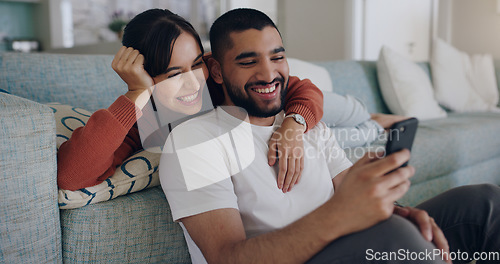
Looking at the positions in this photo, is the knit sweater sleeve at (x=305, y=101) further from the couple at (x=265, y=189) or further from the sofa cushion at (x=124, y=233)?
the sofa cushion at (x=124, y=233)

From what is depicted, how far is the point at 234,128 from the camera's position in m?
0.97

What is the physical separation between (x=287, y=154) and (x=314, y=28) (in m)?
4.04

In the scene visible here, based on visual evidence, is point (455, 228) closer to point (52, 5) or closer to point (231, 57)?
point (231, 57)

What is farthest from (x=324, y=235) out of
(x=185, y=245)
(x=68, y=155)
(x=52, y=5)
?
(x=52, y=5)

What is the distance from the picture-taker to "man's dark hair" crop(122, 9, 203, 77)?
3.10ft

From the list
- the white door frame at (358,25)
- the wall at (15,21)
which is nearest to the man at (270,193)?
the white door frame at (358,25)

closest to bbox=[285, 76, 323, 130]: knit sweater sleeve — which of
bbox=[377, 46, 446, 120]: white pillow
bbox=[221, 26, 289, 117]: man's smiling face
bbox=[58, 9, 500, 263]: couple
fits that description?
bbox=[58, 9, 500, 263]: couple

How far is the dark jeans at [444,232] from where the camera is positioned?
26.3 inches

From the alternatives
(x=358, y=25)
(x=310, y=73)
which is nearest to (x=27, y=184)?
(x=310, y=73)

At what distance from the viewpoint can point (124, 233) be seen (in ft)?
2.93

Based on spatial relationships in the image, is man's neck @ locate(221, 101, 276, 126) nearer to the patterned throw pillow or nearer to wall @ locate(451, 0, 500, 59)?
the patterned throw pillow

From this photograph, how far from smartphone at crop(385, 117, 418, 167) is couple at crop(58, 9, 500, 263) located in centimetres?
2

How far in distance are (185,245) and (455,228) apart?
66 centimetres

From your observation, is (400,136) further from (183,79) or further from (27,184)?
(27,184)
